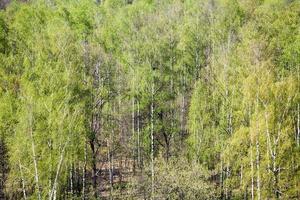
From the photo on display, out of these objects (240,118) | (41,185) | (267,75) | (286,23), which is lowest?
(41,185)

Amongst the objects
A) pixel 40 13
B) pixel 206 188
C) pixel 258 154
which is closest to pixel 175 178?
pixel 206 188

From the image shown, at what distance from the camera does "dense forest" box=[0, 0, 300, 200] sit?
88.8 ft

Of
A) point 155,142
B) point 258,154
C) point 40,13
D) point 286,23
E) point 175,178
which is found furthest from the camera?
point 40,13

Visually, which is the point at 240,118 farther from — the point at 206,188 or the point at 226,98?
the point at 206,188

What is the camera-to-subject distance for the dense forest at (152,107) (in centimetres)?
2706

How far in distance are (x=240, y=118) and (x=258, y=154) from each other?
17.7ft

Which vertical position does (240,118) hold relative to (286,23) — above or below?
below

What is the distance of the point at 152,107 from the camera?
121 feet

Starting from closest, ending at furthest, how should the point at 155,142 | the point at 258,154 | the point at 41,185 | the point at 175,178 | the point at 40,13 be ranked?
the point at 41,185 < the point at 258,154 < the point at 175,178 < the point at 155,142 < the point at 40,13

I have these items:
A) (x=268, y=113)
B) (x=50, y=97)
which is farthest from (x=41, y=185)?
(x=268, y=113)

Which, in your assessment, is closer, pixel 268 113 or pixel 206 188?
pixel 268 113

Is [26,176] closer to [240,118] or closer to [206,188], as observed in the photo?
[206,188]

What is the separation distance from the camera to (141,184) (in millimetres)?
34438

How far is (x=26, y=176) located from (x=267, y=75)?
16164 millimetres
